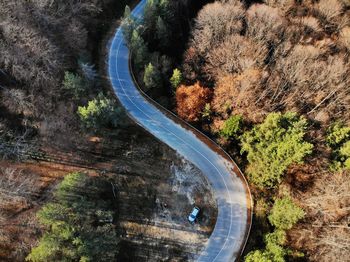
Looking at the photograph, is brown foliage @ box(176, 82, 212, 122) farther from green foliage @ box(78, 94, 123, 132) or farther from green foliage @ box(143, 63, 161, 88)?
green foliage @ box(78, 94, 123, 132)

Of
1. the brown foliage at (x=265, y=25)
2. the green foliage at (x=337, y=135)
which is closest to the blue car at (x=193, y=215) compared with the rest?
the green foliage at (x=337, y=135)

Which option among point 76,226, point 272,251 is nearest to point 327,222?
point 272,251

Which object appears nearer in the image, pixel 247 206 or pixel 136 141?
pixel 247 206

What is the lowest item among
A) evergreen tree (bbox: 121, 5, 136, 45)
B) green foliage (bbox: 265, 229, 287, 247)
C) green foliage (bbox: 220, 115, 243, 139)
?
green foliage (bbox: 265, 229, 287, 247)

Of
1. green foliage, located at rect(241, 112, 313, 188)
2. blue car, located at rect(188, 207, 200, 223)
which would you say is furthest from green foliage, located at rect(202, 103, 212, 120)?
blue car, located at rect(188, 207, 200, 223)

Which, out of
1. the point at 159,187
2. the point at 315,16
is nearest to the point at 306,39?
the point at 315,16

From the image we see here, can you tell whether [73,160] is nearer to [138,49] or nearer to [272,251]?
[138,49]

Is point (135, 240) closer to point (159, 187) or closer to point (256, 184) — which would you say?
point (159, 187)
